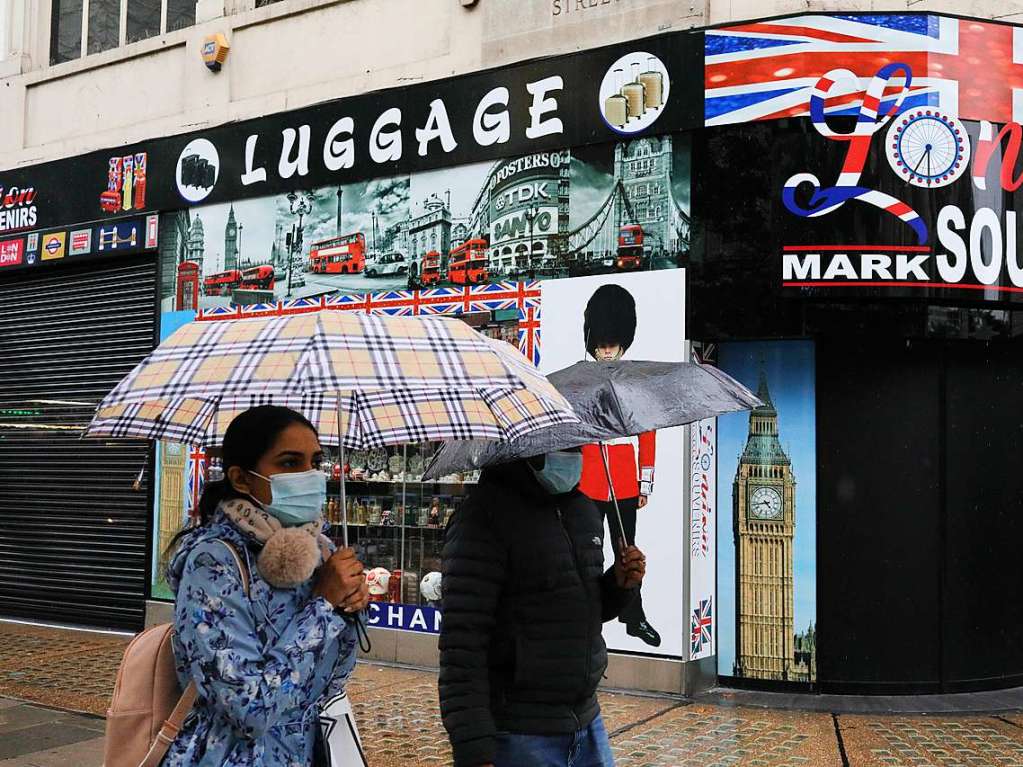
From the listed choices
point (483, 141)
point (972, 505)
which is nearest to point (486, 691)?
point (972, 505)

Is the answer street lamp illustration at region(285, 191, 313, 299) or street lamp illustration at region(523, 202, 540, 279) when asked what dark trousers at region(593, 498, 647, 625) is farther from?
street lamp illustration at region(285, 191, 313, 299)

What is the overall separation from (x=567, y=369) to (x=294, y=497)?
5.87ft

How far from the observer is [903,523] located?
8.21 m

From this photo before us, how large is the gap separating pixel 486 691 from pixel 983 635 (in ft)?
20.3

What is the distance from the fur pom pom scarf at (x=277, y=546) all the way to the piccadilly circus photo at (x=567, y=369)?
0.03 meters

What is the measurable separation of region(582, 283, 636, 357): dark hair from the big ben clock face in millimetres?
1441

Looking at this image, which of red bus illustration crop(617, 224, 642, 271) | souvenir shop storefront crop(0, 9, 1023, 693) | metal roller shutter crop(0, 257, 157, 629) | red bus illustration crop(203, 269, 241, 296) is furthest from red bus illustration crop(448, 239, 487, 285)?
metal roller shutter crop(0, 257, 157, 629)

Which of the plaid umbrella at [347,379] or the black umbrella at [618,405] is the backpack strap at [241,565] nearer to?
the plaid umbrella at [347,379]

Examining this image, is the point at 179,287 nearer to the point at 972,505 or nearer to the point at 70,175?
the point at 70,175

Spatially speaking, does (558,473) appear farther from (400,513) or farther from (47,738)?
(400,513)

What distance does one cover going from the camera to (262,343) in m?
3.23

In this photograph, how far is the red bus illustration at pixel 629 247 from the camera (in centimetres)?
855

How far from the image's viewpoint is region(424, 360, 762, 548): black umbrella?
364cm

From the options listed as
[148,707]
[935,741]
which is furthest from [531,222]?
[148,707]
